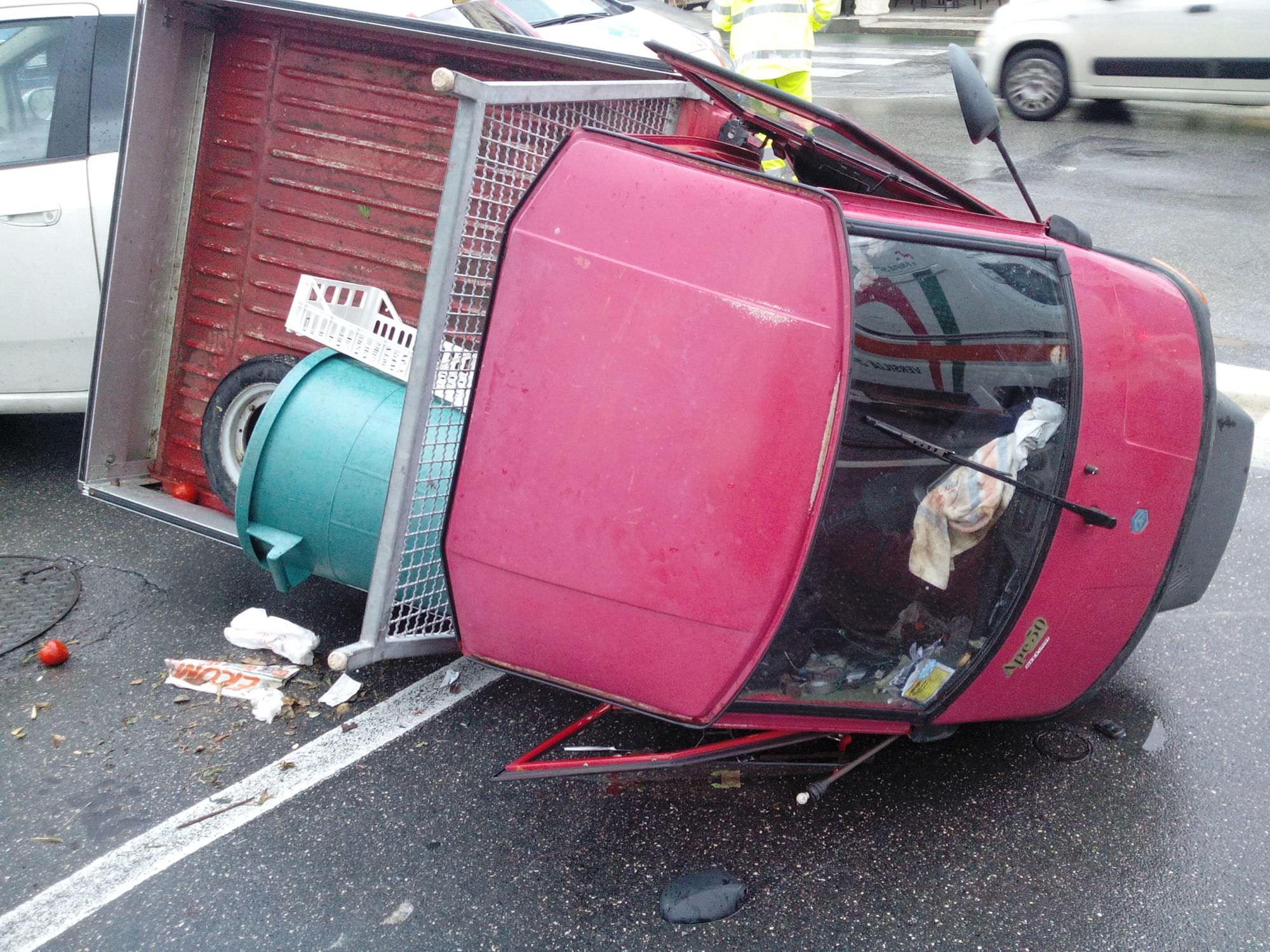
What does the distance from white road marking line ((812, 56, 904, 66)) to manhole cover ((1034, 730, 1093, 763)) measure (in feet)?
39.7

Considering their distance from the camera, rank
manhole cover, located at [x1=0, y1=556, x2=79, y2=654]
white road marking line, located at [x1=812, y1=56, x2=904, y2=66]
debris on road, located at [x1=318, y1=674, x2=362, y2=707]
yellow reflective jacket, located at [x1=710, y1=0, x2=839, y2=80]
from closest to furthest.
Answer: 1. debris on road, located at [x1=318, y1=674, x2=362, y2=707]
2. manhole cover, located at [x1=0, y1=556, x2=79, y2=654]
3. yellow reflective jacket, located at [x1=710, y1=0, x2=839, y2=80]
4. white road marking line, located at [x1=812, y1=56, x2=904, y2=66]

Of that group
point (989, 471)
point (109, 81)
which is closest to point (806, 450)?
point (989, 471)

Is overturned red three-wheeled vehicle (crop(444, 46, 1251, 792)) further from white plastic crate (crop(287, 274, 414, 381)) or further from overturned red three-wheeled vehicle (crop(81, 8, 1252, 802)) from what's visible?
white plastic crate (crop(287, 274, 414, 381))

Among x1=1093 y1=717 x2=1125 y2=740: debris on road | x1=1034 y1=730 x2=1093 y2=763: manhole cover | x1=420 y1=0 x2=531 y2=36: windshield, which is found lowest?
x1=1034 y1=730 x2=1093 y2=763: manhole cover

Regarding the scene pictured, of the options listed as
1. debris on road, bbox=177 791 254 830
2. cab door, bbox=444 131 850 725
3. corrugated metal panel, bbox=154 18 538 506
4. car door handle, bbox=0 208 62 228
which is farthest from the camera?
car door handle, bbox=0 208 62 228

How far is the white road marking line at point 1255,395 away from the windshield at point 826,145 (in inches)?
84.3

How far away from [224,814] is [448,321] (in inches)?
55.7

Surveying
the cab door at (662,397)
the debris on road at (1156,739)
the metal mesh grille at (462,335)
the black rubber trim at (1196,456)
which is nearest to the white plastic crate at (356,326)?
the metal mesh grille at (462,335)

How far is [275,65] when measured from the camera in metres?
3.87

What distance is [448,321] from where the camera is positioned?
2715 millimetres

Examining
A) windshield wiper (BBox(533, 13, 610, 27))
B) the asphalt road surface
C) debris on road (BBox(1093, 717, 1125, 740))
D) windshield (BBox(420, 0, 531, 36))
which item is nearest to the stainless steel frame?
the asphalt road surface

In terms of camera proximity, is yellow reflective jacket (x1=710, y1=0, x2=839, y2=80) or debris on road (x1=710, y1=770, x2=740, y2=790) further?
yellow reflective jacket (x1=710, y1=0, x2=839, y2=80)

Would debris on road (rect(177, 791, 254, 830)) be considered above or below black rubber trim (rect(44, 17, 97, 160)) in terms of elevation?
below

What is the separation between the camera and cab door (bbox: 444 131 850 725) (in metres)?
2.17
